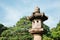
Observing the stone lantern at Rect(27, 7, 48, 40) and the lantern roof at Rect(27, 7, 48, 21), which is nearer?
the stone lantern at Rect(27, 7, 48, 40)

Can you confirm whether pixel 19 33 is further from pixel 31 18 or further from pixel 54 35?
pixel 31 18

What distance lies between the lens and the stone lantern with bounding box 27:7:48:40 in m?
10.1

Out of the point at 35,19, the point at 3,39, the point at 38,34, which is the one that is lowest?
the point at 3,39

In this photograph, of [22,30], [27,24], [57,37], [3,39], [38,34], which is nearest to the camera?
[38,34]

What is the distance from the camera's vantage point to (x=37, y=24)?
34.2ft

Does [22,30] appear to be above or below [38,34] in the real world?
below

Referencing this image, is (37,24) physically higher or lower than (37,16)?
lower

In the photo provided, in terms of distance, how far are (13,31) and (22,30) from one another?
4.79 feet

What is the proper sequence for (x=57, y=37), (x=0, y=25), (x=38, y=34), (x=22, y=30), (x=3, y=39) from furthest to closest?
(x=0, y=25)
(x=22, y=30)
(x=3, y=39)
(x=57, y=37)
(x=38, y=34)

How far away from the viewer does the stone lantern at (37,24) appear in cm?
1015

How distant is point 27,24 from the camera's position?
112ft

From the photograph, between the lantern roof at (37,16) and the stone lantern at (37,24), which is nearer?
the stone lantern at (37,24)

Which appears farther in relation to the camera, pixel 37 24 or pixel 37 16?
pixel 37 16

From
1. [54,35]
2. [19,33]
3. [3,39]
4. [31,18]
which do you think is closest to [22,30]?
[19,33]
